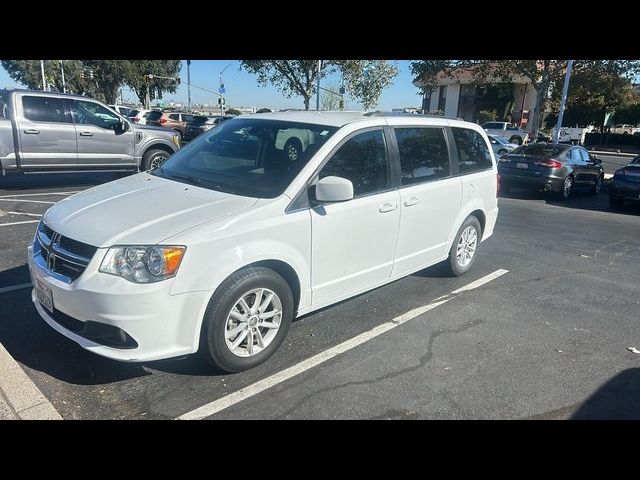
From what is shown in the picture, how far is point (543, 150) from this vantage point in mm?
13062

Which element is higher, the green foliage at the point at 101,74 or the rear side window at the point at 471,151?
the green foliage at the point at 101,74

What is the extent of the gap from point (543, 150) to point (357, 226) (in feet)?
36.1

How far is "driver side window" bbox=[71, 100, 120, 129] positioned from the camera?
406 inches

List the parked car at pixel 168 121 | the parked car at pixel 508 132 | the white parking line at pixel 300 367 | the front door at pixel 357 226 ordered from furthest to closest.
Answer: the parked car at pixel 508 132, the parked car at pixel 168 121, the front door at pixel 357 226, the white parking line at pixel 300 367

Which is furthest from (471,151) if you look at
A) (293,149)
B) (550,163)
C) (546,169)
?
(550,163)

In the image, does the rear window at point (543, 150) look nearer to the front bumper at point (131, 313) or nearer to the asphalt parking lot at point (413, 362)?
the asphalt parking lot at point (413, 362)

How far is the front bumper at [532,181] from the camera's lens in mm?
12484

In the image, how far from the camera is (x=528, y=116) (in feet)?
178

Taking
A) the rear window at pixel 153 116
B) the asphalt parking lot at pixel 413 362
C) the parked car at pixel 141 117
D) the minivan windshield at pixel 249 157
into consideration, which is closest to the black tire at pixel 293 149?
the minivan windshield at pixel 249 157

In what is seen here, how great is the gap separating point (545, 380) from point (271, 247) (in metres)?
2.20

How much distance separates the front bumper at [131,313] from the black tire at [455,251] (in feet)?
10.5

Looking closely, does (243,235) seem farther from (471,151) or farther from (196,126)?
(196,126)
